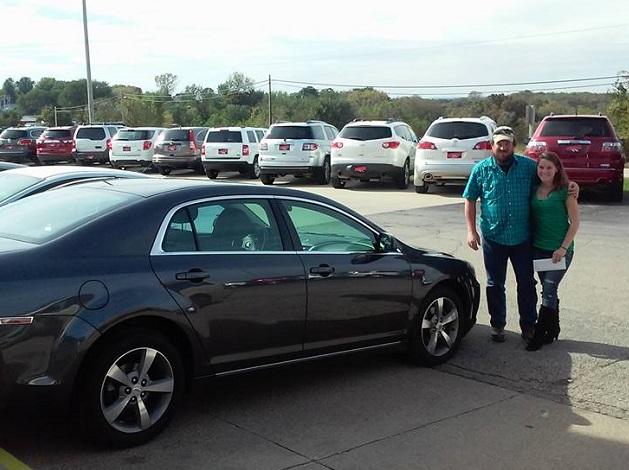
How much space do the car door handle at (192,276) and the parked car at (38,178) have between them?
3.22m

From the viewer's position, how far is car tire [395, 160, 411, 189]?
20.0 meters

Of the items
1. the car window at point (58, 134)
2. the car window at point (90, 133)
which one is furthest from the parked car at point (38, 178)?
the car window at point (58, 134)

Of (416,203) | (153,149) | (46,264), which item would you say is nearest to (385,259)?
(46,264)

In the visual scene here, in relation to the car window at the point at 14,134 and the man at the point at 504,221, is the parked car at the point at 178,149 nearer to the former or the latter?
the car window at the point at 14,134

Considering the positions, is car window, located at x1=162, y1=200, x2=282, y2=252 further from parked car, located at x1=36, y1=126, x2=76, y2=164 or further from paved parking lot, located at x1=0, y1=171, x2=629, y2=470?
parked car, located at x1=36, y1=126, x2=76, y2=164

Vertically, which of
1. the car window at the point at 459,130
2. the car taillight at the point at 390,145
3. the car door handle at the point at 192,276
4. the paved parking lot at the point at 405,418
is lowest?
the paved parking lot at the point at 405,418

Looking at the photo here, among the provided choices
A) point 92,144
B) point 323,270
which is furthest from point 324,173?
point 323,270

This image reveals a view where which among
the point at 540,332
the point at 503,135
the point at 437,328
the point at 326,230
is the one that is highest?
the point at 503,135

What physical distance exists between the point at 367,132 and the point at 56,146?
51.9ft

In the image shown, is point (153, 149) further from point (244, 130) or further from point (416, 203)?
point (416, 203)

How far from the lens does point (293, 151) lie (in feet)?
69.7

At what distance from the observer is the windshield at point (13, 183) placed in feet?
25.1

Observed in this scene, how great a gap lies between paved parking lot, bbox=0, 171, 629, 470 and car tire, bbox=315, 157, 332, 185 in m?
15.1

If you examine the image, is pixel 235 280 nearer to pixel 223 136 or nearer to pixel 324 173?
pixel 324 173
